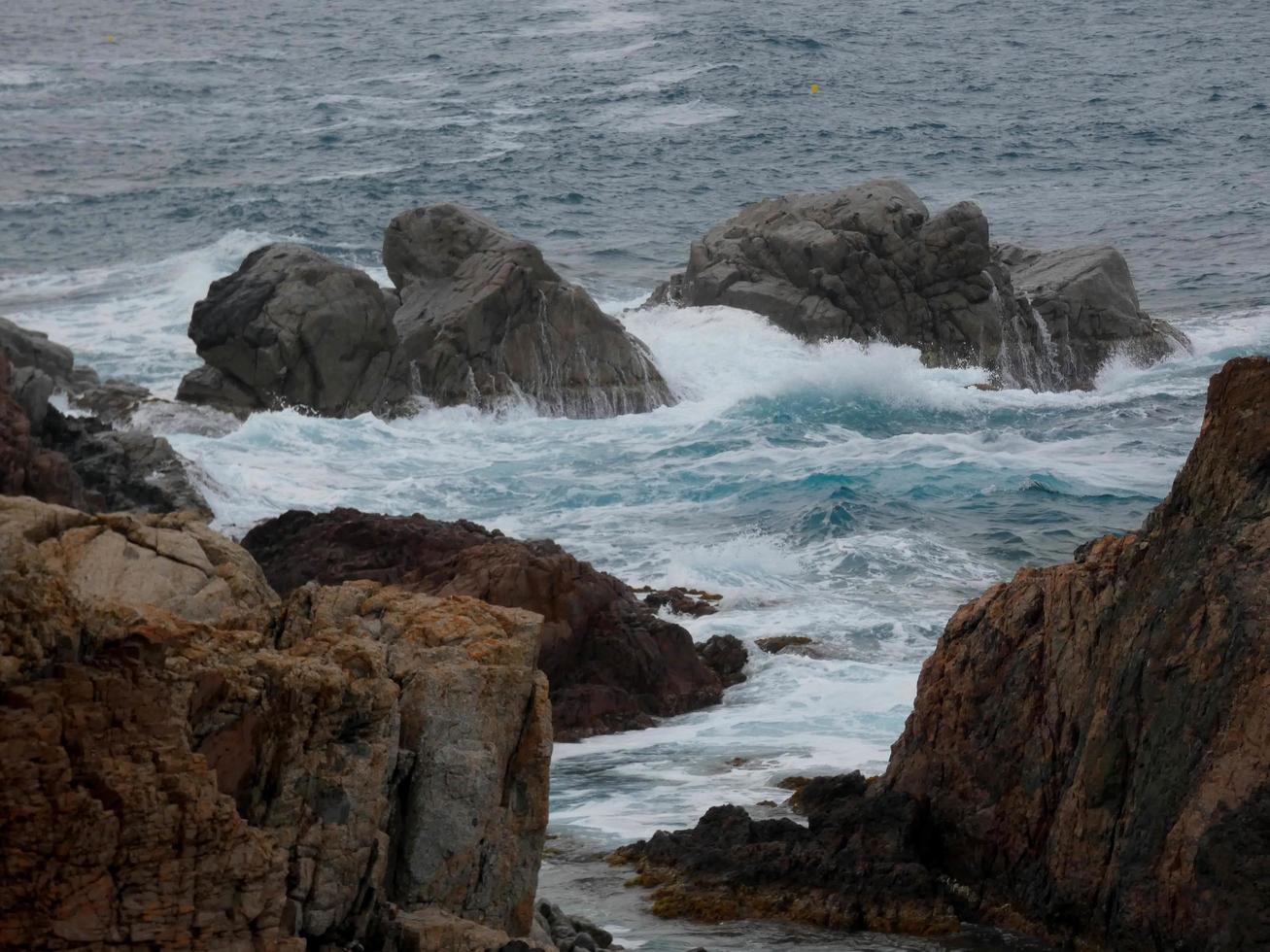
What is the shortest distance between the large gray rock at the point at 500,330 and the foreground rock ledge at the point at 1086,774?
1721 centimetres

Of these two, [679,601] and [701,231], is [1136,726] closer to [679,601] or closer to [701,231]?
[679,601]

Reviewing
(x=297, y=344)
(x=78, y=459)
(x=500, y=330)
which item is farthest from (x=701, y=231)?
(x=78, y=459)

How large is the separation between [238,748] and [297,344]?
2141 centimetres

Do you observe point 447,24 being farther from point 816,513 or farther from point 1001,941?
point 1001,941

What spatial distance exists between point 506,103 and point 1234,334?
3013 cm

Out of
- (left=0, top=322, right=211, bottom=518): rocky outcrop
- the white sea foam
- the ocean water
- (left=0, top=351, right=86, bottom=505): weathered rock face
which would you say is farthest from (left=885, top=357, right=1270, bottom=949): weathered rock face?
(left=0, top=322, right=211, bottom=518): rocky outcrop

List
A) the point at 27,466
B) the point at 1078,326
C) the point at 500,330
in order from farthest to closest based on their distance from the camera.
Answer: the point at 1078,326 → the point at 500,330 → the point at 27,466

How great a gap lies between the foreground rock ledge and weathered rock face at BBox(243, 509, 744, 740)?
372cm

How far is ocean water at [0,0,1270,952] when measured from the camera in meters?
19.7

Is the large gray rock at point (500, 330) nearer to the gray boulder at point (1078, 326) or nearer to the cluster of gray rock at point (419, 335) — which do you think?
the cluster of gray rock at point (419, 335)

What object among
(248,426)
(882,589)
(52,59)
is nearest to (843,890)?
(882,589)

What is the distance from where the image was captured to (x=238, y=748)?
24.5ft

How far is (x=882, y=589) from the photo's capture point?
20.9 meters

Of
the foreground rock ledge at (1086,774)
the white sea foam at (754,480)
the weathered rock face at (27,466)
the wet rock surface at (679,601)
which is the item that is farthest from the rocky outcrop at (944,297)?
the foreground rock ledge at (1086,774)
